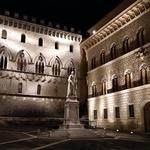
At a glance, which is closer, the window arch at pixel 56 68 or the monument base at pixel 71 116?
the monument base at pixel 71 116

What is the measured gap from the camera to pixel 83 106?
38.9 meters

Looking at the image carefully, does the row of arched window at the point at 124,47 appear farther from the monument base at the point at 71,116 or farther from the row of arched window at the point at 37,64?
the monument base at the point at 71,116

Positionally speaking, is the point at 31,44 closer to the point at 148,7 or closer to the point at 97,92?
the point at 97,92

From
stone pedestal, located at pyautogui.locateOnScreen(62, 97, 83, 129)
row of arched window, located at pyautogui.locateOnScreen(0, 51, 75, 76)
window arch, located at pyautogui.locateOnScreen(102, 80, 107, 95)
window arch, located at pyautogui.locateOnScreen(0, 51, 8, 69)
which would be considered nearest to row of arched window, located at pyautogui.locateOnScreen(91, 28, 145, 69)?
window arch, located at pyautogui.locateOnScreen(102, 80, 107, 95)

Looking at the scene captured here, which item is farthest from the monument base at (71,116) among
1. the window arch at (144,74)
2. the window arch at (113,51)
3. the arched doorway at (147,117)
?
the window arch at (113,51)

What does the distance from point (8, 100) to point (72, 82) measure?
1480 centimetres

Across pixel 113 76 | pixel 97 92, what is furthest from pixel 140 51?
pixel 97 92

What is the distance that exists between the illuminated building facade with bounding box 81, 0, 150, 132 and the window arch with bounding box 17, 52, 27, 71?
1023 cm

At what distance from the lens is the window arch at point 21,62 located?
1353 inches

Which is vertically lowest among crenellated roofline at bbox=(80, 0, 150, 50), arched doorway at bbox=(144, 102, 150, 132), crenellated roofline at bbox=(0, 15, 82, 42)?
arched doorway at bbox=(144, 102, 150, 132)

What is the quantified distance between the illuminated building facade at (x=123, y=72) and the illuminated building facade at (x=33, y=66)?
6.20 m

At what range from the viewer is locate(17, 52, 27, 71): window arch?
34.4 m

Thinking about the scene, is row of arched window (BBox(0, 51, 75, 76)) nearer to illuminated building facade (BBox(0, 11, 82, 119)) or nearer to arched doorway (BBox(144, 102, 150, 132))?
illuminated building facade (BBox(0, 11, 82, 119))

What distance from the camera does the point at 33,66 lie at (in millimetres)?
35281
